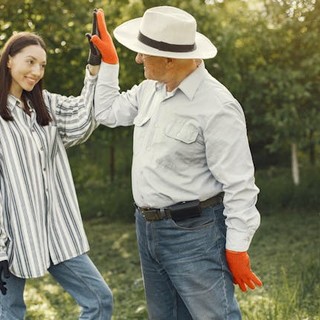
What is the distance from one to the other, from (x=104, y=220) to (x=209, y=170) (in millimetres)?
7798

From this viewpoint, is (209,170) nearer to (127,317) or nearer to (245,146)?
(245,146)

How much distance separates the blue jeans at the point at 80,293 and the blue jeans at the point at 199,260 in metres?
0.35

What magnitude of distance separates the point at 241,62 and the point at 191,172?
24.4 ft

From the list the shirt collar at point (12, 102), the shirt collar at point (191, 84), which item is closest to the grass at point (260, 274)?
the shirt collar at point (191, 84)

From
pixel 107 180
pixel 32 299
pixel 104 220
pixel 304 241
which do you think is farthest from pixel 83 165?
pixel 32 299

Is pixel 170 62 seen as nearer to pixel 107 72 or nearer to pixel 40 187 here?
pixel 107 72

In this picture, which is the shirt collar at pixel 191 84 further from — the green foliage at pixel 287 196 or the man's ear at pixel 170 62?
the green foliage at pixel 287 196

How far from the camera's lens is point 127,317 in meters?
5.71

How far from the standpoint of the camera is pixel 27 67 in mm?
3398

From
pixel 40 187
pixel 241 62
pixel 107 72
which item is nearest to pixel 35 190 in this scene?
pixel 40 187

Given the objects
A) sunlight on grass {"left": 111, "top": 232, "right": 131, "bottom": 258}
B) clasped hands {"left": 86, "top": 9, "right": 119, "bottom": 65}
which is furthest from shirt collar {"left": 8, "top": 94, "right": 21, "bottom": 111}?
sunlight on grass {"left": 111, "top": 232, "right": 131, "bottom": 258}

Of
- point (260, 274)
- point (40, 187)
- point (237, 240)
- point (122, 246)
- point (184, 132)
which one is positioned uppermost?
point (184, 132)

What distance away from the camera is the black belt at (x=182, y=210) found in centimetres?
315

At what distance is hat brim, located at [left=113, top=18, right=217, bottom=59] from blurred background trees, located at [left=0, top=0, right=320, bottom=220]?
16.5ft
